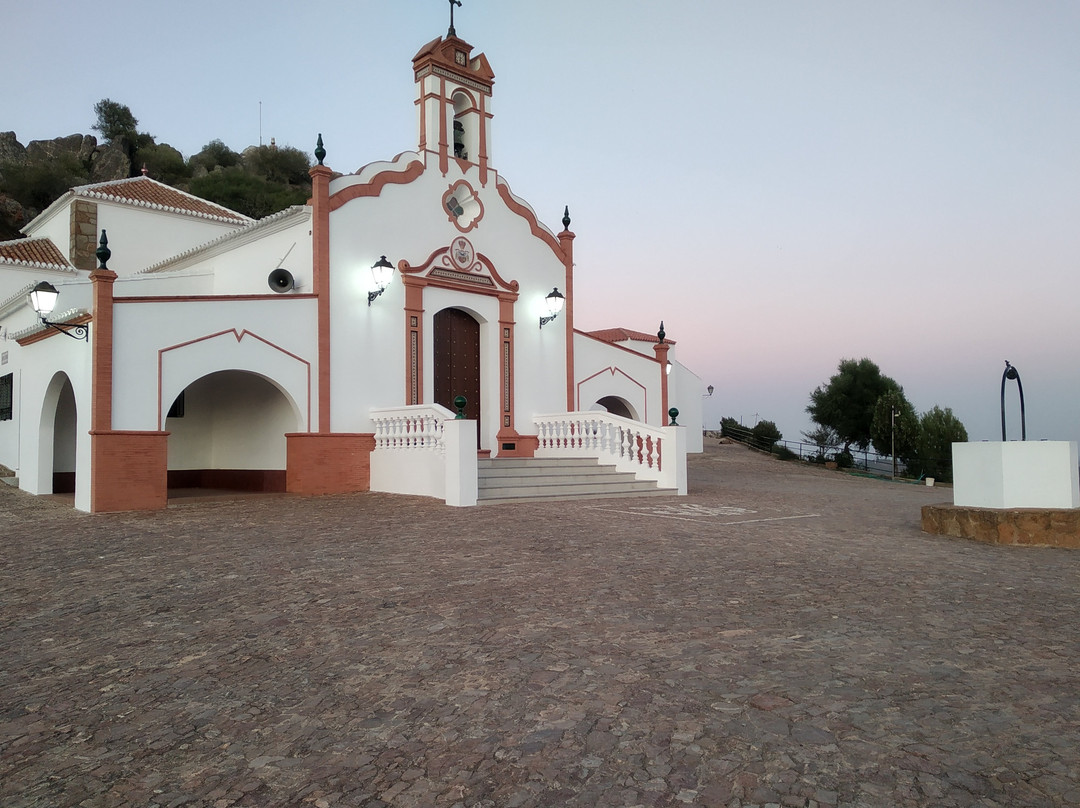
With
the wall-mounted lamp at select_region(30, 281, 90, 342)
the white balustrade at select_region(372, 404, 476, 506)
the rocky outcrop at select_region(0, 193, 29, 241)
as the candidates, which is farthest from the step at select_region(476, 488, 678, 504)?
the rocky outcrop at select_region(0, 193, 29, 241)

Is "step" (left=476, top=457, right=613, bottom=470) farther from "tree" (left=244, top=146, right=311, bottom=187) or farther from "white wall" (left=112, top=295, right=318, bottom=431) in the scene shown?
"tree" (left=244, top=146, right=311, bottom=187)

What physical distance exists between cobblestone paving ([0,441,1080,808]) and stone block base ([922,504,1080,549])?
467 millimetres

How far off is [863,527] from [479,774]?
24.0ft

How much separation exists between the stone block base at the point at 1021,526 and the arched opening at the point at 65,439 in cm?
1580

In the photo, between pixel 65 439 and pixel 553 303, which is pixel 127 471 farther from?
pixel 553 303

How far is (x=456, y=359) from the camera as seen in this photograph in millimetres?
14953

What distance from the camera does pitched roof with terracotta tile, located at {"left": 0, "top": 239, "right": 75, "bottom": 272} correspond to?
713 inches

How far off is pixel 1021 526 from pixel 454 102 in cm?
1294

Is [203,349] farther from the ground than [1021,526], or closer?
farther from the ground

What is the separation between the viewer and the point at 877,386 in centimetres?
4084

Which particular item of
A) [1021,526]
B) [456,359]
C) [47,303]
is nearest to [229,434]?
[47,303]

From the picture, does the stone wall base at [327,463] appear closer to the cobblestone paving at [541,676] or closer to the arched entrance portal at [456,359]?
the arched entrance portal at [456,359]

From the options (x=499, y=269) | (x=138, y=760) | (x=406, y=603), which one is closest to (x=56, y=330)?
(x=499, y=269)

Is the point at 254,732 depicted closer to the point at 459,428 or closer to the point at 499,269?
the point at 459,428
